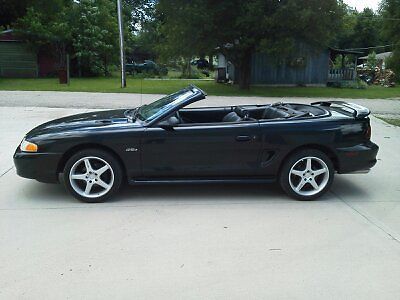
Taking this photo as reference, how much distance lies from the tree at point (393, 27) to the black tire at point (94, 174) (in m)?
34.1

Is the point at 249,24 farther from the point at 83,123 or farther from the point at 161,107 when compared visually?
the point at 83,123

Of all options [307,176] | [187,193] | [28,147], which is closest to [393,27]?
→ [307,176]

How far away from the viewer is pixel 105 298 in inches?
122

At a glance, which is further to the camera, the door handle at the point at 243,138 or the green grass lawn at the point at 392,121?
the green grass lawn at the point at 392,121

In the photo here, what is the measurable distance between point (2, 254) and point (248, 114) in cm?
357

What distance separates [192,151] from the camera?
16.6ft

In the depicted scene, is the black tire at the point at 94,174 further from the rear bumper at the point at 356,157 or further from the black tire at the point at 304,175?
the rear bumper at the point at 356,157

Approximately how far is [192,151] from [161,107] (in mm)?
746

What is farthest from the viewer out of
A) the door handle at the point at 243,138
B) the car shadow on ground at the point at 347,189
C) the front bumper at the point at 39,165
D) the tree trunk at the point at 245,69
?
the tree trunk at the point at 245,69

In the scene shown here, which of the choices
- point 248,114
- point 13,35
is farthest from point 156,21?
point 248,114

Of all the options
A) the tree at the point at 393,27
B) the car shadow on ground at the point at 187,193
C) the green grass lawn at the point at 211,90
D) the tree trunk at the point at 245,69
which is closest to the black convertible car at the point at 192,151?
the car shadow on ground at the point at 187,193

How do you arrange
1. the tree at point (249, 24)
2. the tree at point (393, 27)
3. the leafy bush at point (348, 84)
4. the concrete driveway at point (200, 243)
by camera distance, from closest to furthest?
the concrete driveway at point (200, 243)
the tree at point (249, 24)
the leafy bush at point (348, 84)
the tree at point (393, 27)

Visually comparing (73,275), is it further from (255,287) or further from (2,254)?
(255,287)

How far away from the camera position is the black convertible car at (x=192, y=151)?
16.3 ft
